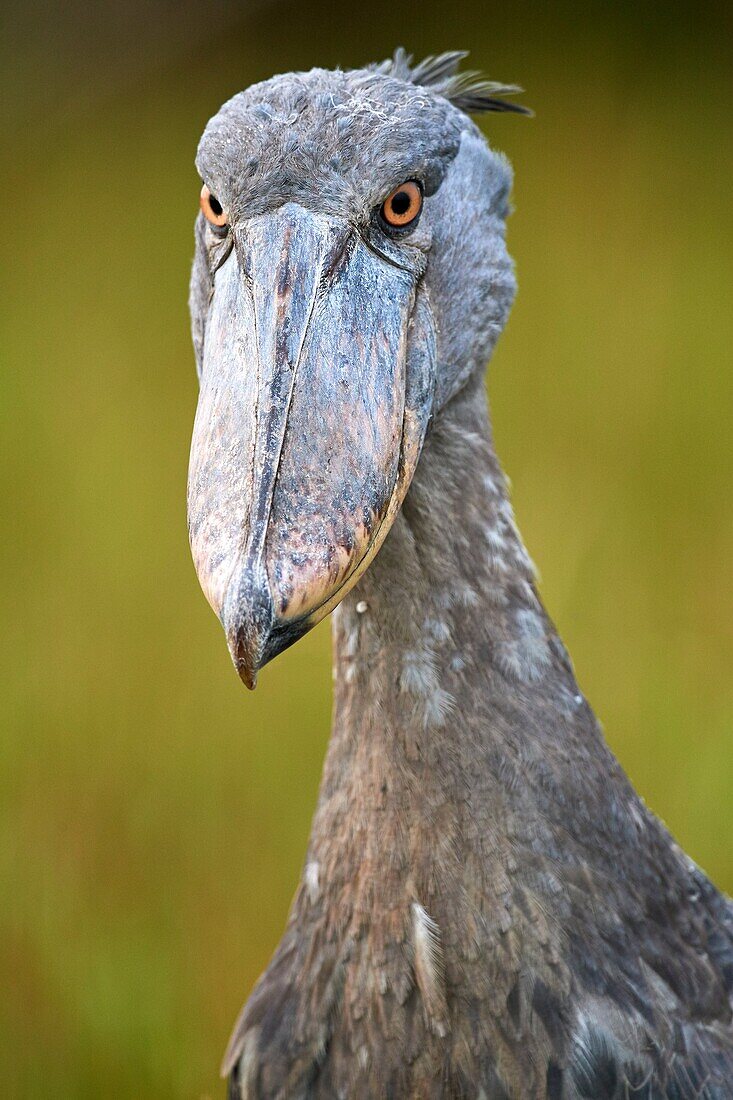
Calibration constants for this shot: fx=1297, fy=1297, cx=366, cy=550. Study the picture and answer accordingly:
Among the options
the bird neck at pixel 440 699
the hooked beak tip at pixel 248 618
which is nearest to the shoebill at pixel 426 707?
the bird neck at pixel 440 699

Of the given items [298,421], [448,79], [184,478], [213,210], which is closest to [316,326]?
[298,421]

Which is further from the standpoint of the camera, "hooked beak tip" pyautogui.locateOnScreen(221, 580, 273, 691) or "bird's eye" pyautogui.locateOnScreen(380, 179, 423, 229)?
"bird's eye" pyautogui.locateOnScreen(380, 179, 423, 229)

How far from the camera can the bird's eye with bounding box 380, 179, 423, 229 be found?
1433 mm

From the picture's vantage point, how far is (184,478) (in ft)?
14.6

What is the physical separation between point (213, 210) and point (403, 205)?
0.21 metres

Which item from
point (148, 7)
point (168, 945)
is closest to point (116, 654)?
point (168, 945)

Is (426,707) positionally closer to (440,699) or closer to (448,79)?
(440,699)

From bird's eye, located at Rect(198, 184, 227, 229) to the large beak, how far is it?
2.1 inches

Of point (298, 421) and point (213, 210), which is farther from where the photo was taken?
point (213, 210)

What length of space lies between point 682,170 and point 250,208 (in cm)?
423

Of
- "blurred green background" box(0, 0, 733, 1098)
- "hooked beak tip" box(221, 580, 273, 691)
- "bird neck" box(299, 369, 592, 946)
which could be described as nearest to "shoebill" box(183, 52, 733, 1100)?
"bird neck" box(299, 369, 592, 946)

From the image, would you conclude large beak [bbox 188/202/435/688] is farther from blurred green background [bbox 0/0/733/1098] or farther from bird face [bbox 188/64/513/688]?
blurred green background [bbox 0/0/733/1098]

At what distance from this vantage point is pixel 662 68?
533cm

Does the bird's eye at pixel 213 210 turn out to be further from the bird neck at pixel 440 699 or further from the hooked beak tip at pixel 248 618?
the hooked beak tip at pixel 248 618
